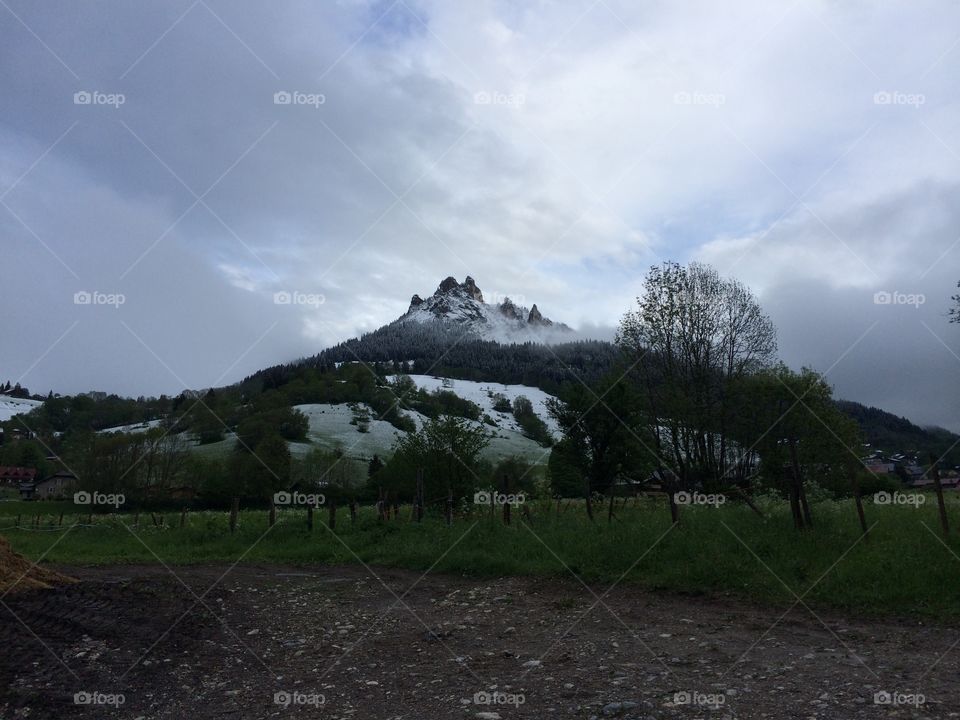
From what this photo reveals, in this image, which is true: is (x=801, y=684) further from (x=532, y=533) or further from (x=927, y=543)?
(x=532, y=533)

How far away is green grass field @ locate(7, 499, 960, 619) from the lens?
10.2m

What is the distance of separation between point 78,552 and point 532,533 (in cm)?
1855

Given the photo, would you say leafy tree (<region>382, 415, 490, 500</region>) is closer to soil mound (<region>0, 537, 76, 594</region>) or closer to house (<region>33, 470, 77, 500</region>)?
soil mound (<region>0, 537, 76, 594</region>)

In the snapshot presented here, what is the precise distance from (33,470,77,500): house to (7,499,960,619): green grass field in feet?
234

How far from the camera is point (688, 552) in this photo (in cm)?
1288

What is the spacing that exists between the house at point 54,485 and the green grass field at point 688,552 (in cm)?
7136

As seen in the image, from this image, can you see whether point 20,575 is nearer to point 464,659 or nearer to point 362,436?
point 464,659

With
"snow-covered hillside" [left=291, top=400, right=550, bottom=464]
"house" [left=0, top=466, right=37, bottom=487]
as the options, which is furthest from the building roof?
"snow-covered hillside" [left=291, top=400, right=550, bottom=464]

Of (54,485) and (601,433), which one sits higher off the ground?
(601,433)

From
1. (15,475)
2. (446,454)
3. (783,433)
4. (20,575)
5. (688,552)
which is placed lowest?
(20,575)

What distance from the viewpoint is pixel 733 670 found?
7.16 metres

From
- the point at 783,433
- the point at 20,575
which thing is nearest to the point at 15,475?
the point at 20,575

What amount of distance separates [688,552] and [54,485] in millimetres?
103231

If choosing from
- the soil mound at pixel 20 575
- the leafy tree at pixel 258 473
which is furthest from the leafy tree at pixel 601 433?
the leafy tree at pixel 258 473
